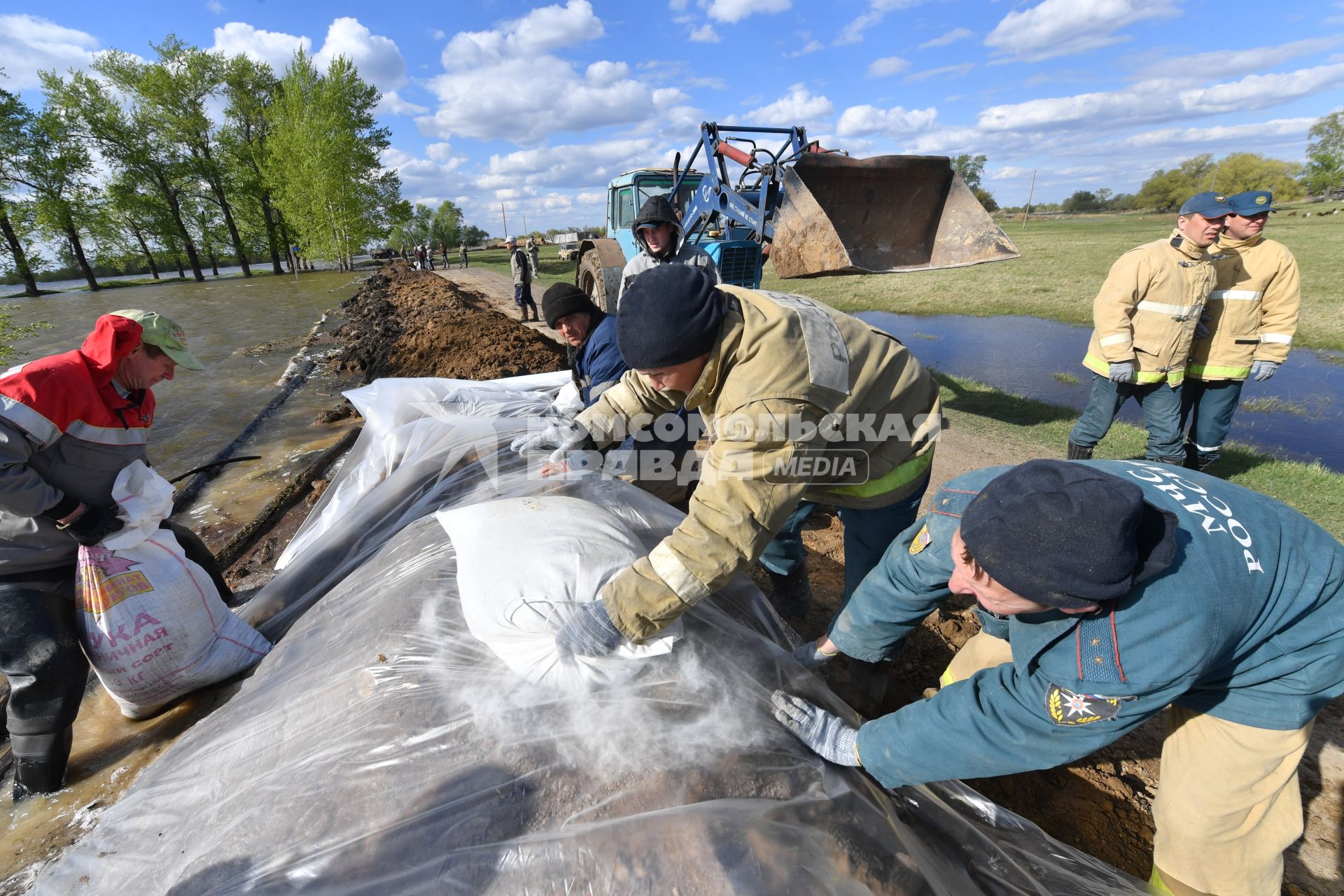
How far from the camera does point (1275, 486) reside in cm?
364

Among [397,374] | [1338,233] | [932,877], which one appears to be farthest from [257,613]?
[1338,233]

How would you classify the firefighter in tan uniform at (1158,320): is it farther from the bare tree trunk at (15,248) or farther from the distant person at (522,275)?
the bare tree trunk at (15,248)

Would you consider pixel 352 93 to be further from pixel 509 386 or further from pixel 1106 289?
pixel 1106 289

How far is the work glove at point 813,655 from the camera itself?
1805 millimetres

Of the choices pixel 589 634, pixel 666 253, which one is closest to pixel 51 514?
pixel 589 634

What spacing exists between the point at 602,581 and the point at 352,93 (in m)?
34.1

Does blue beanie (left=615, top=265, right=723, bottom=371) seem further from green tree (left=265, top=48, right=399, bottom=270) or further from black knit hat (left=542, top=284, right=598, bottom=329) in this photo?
green tree (left=265, top=48, right=399, bottom=270)

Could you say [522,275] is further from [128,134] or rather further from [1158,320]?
[128,134]

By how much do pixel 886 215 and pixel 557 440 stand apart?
3.42 metres

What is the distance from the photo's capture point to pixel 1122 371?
10.7ft

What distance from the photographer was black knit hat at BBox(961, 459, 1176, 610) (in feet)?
3.04

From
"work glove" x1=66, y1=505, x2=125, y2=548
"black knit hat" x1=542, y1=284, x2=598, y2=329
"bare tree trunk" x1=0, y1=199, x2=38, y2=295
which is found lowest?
"work glove" x1=66, y1=505, x2=125, y2=548

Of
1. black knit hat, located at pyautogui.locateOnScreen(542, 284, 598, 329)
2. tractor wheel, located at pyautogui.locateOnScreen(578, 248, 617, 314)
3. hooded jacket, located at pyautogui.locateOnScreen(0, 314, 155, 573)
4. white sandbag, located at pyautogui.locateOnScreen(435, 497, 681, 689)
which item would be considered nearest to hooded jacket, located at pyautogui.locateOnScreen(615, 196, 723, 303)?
black knit hat, located at pyautogui.locateOnScreen(542, 284, 598, 329)

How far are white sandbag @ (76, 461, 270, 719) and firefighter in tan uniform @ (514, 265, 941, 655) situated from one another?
1525 mm
